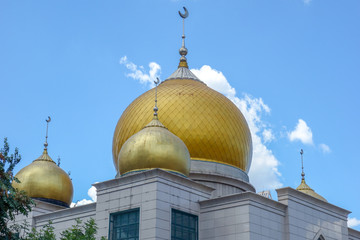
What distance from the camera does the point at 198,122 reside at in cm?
2753

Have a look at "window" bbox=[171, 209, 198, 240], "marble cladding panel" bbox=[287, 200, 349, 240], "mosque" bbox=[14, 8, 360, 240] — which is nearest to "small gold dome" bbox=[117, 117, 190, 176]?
"mosque" bbox=[14, 8, 360, 240]

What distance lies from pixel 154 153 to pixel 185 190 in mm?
1775

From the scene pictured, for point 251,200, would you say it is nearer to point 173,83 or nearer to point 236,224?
point 236,224

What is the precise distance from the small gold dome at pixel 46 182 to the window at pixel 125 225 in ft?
25.3

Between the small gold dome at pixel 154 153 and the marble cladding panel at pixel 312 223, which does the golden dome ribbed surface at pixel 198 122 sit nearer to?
the small gold dome at pixel 154 153

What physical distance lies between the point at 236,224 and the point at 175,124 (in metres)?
6.93

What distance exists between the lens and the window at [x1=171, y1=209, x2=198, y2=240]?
70.5ft

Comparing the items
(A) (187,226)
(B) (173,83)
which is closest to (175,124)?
(B) (173,83)

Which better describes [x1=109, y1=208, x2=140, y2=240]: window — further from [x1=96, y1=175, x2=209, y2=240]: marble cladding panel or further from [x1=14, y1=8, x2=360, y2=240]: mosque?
[x1=96, y1=175, x2=209, y2=240]: marble cladding panel

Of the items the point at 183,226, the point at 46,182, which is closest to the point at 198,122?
the point at 183,226

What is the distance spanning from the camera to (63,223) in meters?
25.5

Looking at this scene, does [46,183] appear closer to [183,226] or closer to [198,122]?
[198,122]

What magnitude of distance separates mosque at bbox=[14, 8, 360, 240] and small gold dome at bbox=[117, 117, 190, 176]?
37mm

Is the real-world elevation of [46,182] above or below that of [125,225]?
above
